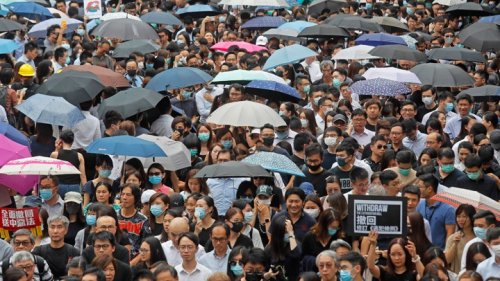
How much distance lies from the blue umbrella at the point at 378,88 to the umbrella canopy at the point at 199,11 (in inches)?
347

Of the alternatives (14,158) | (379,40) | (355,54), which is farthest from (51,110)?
(379,40)

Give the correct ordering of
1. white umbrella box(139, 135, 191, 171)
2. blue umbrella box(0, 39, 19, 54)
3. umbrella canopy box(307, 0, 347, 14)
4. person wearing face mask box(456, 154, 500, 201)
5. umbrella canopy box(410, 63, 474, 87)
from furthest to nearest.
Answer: umbrella canopy box(307, 0, 347, 14), blue umbrella box(0, 39, 19, 54), umbrella canopy box(410, 63, 474, 87), white umbrella box(139, 135, 191, 171), person wearing face mask box(456, 154, 500, 201)

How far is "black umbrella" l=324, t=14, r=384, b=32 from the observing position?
2869 centimetres

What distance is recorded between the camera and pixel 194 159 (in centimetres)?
1998

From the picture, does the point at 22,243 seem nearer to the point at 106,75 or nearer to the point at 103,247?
the point at 103,247

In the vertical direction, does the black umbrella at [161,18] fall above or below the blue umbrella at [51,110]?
below

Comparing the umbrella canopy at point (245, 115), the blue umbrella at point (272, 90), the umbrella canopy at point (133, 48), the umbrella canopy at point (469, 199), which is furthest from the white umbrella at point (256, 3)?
the umbrella canopy at point (469, 199)

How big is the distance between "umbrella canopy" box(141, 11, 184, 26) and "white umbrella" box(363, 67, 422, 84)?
6754 millimetres

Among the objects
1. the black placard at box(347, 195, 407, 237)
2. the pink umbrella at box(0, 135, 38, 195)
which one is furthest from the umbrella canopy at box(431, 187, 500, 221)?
the pink umbrella at box(0, 135, 38, 195)

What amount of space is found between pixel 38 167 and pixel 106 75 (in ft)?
Result: 19.3

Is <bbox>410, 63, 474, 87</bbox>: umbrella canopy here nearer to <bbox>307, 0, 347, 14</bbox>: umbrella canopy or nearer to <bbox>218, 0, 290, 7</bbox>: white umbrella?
<bbox>218, 0, 290, 7</bbox>: white umbrella

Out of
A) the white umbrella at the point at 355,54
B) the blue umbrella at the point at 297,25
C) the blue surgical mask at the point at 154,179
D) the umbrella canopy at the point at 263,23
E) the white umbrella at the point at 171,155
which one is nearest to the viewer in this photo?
the blue surgical mask at the point at 154,179

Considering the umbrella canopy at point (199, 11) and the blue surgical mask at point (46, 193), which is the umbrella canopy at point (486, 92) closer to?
the blue surgical mask at point (46, 193)

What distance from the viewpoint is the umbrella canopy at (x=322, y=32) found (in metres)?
27.4
